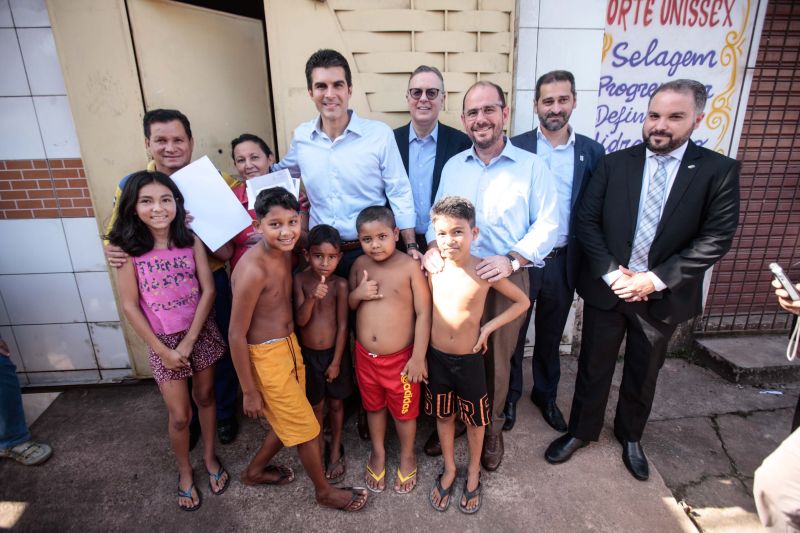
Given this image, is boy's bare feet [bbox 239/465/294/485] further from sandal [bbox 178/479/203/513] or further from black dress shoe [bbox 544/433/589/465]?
black dress shoe [bbox 544/433/589/465]

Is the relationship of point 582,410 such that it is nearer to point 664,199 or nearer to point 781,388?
point 664,199

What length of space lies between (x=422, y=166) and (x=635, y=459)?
239 cm

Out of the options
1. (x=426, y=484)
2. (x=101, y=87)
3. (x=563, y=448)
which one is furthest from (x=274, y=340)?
(x=101, y=87)

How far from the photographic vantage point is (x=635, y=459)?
2.65 meters

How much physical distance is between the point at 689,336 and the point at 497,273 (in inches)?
123

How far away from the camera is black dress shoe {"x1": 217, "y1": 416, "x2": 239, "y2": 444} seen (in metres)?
2.97

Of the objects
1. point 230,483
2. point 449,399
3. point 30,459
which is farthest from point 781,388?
point 30,459

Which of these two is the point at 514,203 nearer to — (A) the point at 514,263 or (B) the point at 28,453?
(A) the point at 514,263

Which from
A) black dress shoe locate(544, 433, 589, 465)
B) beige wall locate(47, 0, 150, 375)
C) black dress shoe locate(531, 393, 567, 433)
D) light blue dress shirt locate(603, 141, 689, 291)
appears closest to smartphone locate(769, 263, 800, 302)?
light blue dress shirt locate(603, 141, 689, 291)

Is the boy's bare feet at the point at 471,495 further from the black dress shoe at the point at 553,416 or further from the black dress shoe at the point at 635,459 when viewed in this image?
the black dress shoe at the point at 635,459

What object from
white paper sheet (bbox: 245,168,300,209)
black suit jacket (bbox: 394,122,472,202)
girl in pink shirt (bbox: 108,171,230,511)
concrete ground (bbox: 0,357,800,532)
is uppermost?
black suit jacket (bbox: 394,122,472,202)

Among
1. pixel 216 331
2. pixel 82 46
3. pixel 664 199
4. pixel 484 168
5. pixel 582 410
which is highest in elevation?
pixel 82 46

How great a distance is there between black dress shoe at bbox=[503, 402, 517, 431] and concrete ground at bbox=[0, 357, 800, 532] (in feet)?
0.17

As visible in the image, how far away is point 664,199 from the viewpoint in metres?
2.31
